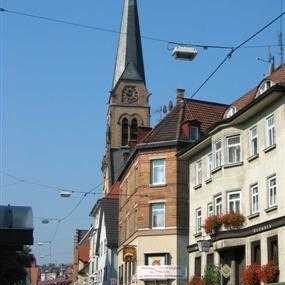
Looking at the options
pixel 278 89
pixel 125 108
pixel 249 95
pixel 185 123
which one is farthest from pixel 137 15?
pixel 278 89

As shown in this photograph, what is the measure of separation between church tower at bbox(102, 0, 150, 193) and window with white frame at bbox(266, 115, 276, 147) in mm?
76076

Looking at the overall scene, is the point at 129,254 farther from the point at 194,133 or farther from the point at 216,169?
the point at 216,169

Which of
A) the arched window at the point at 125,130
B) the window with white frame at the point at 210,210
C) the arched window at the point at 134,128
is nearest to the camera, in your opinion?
the window with white frame at the point at 210,210

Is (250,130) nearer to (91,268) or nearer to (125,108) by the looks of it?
(91,268)

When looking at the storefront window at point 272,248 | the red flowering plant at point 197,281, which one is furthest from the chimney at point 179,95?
the storefront window at point 272,248

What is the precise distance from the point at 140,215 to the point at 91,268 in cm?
3375

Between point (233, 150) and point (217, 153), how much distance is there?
140 cm

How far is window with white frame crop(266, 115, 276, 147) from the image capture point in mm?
30672

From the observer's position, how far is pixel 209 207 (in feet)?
123

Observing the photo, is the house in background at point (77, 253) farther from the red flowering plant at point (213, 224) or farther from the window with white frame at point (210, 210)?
the red flowering plant at point (213, 224)

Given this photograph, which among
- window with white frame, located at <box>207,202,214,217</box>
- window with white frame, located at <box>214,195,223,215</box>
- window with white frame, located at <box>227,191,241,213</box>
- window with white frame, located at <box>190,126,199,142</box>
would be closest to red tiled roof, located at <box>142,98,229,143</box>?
window with white frame, located at <box>190,126,199,142</box>

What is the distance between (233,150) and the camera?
113 ft

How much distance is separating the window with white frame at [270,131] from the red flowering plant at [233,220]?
395 centimetres

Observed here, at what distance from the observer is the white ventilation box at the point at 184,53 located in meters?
18.9
